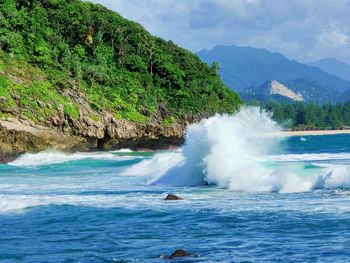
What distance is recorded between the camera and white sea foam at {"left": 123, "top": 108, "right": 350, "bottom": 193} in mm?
24109

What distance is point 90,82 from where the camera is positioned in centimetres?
6500

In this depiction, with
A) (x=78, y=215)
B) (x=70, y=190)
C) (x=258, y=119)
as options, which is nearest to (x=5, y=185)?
(x=70, y=190)

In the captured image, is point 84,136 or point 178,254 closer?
point 178,254

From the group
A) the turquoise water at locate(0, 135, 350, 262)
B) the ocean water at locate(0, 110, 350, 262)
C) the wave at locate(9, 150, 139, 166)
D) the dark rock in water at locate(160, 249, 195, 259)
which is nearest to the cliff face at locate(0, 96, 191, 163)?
the wave at locate(9, 150, 139, 166)

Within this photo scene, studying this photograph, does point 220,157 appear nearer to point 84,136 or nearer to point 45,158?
point 45,158

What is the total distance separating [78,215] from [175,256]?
22.7 feet

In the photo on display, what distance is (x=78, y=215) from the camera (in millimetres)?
19688

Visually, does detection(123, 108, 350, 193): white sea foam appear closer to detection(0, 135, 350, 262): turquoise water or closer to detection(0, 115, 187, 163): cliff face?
detection(0, 135, 350, 262): turquoise water

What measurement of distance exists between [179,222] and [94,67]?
49.2 meters

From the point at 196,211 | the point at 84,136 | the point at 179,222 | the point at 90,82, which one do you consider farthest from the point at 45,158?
the point at 179,222

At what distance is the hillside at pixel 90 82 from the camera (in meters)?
54.0

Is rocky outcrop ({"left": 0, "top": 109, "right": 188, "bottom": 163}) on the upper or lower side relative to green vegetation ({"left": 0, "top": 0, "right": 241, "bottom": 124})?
lower

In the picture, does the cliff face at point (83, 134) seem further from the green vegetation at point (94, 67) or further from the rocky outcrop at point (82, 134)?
the green vegetation at point (94, 67)

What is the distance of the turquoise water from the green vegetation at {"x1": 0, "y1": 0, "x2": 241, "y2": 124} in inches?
1162
